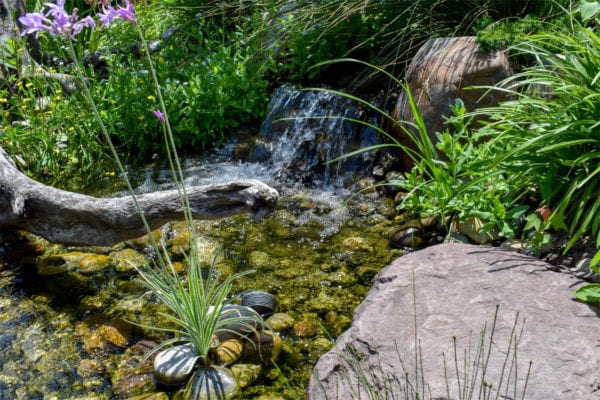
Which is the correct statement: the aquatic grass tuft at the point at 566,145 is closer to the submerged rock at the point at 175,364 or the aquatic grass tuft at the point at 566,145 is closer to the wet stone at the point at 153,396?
the submerged rock at the point at 175,364

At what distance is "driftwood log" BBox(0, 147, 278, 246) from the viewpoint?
3.59m

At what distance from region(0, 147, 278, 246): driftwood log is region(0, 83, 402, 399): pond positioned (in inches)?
11.5

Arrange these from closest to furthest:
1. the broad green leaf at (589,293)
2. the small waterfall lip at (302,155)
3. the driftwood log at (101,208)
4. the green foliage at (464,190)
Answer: the broad green leaf at (589,293), the driftwood log at (101,208), the green foliage at (464,190), the small waterfall lip at (302,155)

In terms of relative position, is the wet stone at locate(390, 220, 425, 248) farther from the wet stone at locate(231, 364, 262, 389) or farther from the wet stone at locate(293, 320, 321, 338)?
the wet stone at locate(231, 364, 262, 389)

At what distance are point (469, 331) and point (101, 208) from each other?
7.77ft

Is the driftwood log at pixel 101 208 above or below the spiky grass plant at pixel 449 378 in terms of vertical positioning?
above

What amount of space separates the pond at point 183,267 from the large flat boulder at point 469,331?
10.6 inches

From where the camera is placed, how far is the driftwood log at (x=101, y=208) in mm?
3594

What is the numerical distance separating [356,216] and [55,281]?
2.21 metres

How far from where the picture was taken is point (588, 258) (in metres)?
3.26

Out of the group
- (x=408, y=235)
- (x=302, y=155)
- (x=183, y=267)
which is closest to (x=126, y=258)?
(x=183, y=267)

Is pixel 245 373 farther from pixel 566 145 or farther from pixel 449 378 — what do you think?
pixel 566 145

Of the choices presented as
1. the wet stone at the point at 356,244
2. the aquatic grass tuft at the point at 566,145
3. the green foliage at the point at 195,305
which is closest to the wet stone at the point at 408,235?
the wet stone at the point at 356,244

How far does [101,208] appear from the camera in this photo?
3977mm
